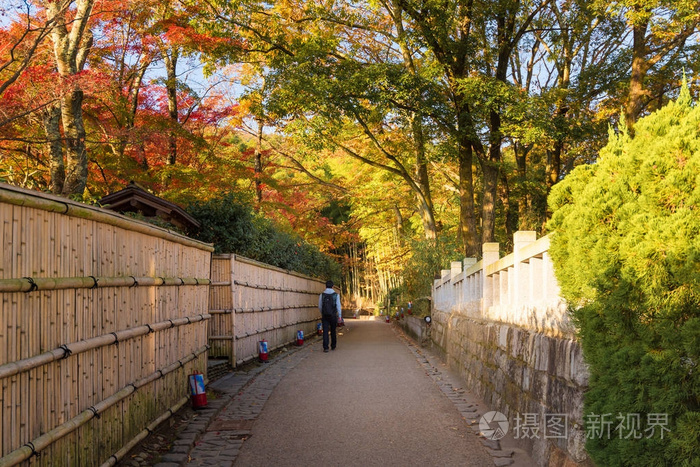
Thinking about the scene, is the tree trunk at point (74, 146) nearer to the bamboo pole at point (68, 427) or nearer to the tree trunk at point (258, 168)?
the bamboo pole at point (68, 427)

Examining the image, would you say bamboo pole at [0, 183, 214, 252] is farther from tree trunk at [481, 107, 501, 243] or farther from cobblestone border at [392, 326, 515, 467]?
tree trunk at [481, 107, 501, 243]

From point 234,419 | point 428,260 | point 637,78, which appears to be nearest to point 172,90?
point 428,260

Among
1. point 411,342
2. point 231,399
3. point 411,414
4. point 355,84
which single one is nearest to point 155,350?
point 231,399

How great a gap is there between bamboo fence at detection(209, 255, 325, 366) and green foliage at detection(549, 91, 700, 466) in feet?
25.9

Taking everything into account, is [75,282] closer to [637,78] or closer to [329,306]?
[329,306]

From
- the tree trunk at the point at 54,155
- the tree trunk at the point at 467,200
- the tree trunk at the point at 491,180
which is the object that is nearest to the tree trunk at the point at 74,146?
the tree trunk at the point at 54,155

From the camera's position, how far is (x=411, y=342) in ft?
63.9

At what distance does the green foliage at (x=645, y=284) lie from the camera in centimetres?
322

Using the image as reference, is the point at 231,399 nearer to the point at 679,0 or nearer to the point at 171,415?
the point at 171,415

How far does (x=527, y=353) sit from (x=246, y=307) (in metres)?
7.13

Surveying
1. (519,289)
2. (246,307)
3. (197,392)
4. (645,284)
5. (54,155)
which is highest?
(54,155)

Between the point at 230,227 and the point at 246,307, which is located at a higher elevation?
the point at 230,227

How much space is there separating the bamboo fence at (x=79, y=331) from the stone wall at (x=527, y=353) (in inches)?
133

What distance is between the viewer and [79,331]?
4.51 m
